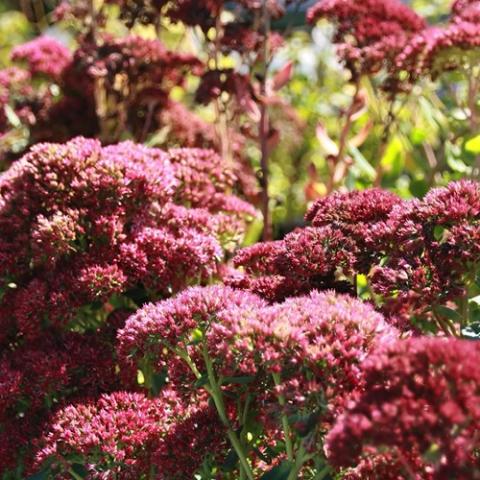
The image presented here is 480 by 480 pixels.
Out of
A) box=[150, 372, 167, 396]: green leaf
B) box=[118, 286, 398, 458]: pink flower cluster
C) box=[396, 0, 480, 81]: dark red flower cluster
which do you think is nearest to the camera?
box=[118, 286, 398, 458]: pink flower cluster

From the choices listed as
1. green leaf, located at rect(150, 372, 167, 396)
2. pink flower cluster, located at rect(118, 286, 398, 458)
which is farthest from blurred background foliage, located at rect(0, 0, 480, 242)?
pink flower cluster, located at rect(118, 286, 398, 458)

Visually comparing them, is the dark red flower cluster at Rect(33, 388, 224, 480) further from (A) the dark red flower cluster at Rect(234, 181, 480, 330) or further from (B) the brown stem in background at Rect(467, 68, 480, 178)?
(B) the brown stem in background at Rect(467, 68, 480, 178)

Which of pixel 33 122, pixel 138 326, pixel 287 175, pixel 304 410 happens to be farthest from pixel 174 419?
pixel 287 175

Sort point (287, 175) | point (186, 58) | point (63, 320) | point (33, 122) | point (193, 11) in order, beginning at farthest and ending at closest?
point (287, 175) < point (33, 122) < point (186, 58) < point (193, 11) < point (63, 320)

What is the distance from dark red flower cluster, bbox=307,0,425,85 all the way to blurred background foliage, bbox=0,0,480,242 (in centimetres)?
20

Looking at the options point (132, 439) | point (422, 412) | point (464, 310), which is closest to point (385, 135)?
point (464, 310)

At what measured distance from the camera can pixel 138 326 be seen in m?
1.62

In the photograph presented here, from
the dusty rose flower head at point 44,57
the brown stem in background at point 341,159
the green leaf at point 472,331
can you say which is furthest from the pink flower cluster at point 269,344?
the dusty rose flower head at point 44,57

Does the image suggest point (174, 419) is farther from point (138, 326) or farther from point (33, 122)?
point (33, 122)

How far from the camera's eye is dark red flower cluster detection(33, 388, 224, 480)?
156cm

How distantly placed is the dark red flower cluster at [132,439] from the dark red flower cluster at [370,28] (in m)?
1.49

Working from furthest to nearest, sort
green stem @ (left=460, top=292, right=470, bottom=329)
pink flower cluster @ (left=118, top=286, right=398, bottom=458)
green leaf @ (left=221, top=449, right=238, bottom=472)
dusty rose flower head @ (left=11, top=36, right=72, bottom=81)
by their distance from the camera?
dusty rose flower head @ (left=11, top=36, right=72, bottom=81) → green stem @ (left=460, top=292, right=470, bottom=329) → green leaf @ (left=221, top=449, right=238, bottom=472) → pink flower cluster @ (left=118, top=286, right=398, bottom=458)

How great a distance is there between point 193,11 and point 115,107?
28.2 inches

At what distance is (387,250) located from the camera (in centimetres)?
173
